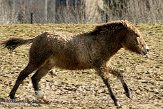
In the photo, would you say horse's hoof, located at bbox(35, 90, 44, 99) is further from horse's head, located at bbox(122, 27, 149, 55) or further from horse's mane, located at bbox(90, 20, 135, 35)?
horse's head, located at bbox(122, 27, 149, 55)

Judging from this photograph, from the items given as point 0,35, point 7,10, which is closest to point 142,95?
point 0,35

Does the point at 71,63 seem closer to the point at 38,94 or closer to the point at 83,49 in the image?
the point at 83,49

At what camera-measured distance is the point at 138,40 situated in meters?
10.7

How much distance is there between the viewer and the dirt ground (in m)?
10.1

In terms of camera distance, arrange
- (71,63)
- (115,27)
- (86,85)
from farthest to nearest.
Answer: (86,85) < (115,27) < (71,63)

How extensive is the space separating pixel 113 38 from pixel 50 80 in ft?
8.61

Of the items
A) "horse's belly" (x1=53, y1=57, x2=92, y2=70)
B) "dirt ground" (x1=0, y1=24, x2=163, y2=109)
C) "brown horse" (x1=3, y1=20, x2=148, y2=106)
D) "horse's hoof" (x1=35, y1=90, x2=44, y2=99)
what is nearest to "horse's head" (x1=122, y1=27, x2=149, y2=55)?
"brown horse" (x1=3, y1=20, x2=148, y2=106)

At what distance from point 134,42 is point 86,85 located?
7.20ft

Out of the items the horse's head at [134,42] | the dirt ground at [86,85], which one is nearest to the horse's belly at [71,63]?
the dirt ground at [86,85]

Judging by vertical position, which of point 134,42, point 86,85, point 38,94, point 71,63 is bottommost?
point 86,85

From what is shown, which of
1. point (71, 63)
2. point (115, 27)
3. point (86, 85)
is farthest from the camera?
point (86, 85)

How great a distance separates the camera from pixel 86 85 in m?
12.3

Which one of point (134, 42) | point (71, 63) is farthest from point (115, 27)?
point (71, 63)

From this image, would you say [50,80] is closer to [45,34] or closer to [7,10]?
[45,34]
